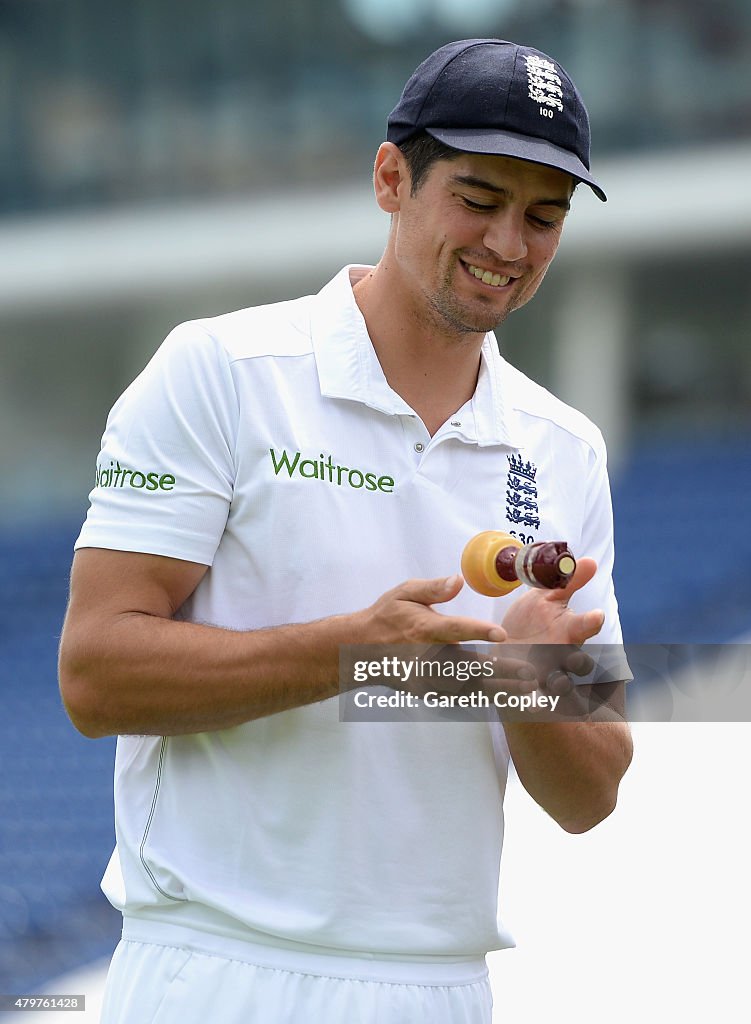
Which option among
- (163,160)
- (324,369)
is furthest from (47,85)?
(324,369)

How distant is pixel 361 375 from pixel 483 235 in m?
0.19

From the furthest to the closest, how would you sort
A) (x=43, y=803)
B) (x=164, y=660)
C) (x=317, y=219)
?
(x=317, y=219) < (x=43, y=803) < (x=164, y=660)

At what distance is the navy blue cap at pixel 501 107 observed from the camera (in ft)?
4.60

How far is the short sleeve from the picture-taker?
4.33ft

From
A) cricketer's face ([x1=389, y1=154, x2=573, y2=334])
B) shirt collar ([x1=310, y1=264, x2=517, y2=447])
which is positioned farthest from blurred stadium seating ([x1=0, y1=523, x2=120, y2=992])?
cricketer's face ([x1=389, y1=154, x2=573, y2=334])

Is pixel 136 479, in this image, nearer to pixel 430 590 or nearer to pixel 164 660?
pixel 164 660

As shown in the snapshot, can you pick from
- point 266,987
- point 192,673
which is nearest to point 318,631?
point 192,673

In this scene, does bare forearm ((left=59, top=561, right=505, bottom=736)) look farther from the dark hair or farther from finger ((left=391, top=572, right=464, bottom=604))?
the dark hair

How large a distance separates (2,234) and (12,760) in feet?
14.7

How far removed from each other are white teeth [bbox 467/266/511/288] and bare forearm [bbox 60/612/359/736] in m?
0.40

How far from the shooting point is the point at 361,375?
145cm

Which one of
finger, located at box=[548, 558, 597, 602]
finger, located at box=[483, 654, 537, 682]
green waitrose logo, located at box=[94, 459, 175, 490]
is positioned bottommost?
finger, located at box=[483, 654, 537, 682]

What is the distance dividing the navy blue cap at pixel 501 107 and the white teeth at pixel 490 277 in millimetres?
117

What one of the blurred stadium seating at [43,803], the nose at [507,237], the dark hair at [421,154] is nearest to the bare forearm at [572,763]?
the nose at [507,237]
